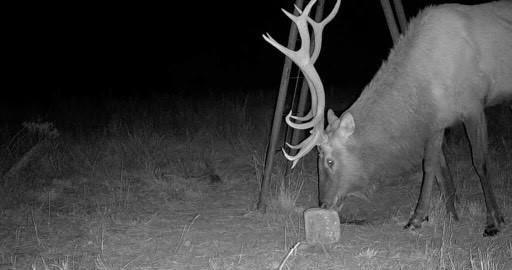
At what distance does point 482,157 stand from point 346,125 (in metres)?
1.30

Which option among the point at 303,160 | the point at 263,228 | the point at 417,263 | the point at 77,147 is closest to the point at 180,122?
the point at 77,147

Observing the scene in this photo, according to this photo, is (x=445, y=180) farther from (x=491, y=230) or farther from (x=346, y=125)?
(x=346, y=125)

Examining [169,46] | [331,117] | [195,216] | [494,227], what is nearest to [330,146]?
[331,117]

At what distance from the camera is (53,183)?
6.52 meters

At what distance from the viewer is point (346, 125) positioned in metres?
5.06

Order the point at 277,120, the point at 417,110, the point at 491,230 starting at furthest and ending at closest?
the point at 277,120 → the point at 417,110 → the point at 491,230

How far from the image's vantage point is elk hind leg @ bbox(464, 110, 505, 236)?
16.4 feet

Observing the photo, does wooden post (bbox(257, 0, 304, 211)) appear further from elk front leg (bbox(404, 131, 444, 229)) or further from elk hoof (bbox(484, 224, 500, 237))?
elk hoof (bbox(484, 224, 500, 237))

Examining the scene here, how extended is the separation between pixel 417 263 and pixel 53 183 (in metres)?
4.28

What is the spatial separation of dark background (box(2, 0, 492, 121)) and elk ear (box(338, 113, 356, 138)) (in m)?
11.3

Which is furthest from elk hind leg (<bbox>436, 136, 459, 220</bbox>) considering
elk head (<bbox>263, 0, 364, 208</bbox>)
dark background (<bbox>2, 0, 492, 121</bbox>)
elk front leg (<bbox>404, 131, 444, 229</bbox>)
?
dark background (<bbox>2, 0, 492, 121</bbox>)

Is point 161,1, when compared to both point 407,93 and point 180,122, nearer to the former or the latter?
point 180,122

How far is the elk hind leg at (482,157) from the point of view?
4984 millimetres

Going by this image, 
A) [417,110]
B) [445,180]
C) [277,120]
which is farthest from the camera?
[445,180]
